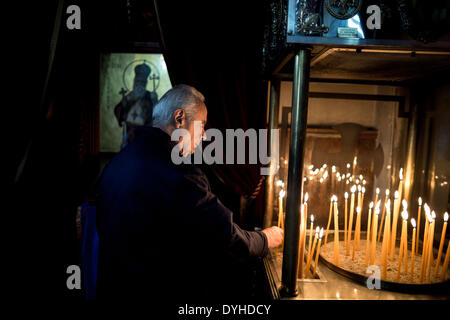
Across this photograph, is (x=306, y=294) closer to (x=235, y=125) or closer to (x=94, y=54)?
(x=235, y=125)

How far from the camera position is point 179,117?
1.58 metres

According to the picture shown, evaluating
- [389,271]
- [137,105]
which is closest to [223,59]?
[137,105]

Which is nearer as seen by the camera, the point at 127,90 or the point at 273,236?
the point at 273,236

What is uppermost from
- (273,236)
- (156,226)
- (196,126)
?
(196,126)

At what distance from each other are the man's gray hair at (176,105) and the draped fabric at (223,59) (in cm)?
71

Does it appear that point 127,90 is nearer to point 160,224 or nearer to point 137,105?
point 137,105

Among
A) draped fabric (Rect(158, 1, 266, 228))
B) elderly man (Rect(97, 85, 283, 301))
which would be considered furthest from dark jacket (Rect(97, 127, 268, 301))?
draped fabric (Rect(158, 1, 266, 228))

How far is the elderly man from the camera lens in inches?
53.9

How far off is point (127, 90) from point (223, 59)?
1344 millimetres

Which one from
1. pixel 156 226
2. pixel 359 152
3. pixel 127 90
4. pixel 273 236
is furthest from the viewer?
pixel 127 90

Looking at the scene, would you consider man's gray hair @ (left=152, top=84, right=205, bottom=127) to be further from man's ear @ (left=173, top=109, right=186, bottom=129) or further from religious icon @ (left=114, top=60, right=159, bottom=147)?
religious icon @ (left=114, top=60, right=159, bottom=147)

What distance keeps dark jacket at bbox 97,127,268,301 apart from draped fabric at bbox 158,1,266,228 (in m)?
0.90
